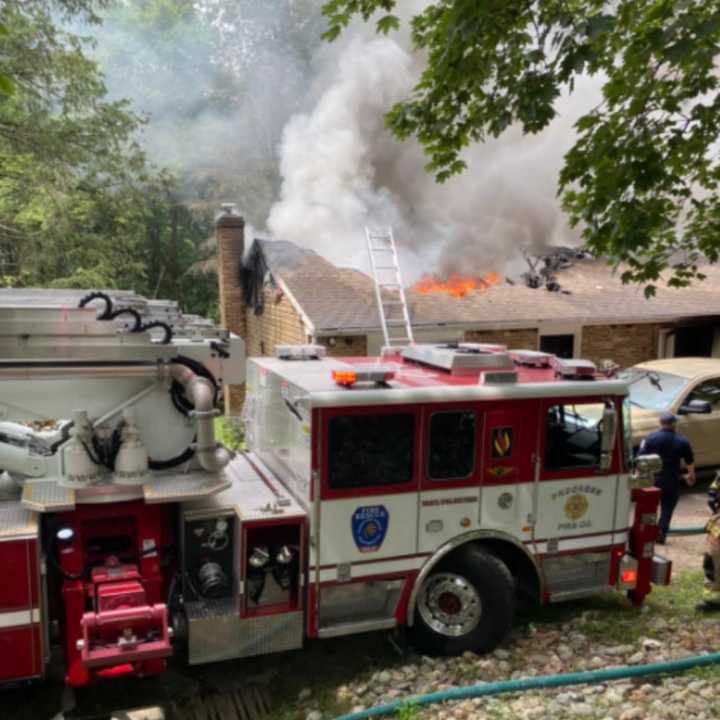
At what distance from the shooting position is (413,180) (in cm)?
1085

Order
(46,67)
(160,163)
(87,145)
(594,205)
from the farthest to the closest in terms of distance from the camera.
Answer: (160,163)
(87,145)
(46,67)
(594,205)

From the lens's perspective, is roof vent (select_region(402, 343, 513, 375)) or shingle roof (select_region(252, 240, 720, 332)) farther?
shingle roof (select_region(252, 240, 720, 332))

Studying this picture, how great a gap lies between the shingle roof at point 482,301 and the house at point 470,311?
0.02 meters

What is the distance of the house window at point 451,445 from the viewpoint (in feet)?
16.1

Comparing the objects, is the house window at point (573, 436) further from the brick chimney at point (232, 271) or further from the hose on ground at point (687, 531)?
the brick chimney at point (232, 271)

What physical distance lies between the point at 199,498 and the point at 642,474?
3.38 m

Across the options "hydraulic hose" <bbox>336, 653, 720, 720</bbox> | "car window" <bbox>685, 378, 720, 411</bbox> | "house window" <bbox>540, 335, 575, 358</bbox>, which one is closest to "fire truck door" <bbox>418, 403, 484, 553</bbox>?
"hydraulic hose" <bbox>336, 653, 720, 720</bbox>

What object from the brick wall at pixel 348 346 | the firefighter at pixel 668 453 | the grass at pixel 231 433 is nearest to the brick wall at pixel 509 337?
the brick wall at pixel 348 346

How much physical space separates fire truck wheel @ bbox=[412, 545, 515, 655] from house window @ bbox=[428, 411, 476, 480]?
2.08ft

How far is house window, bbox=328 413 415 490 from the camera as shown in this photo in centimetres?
469

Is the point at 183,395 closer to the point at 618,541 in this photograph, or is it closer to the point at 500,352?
the point at 500,352

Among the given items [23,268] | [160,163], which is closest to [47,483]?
[23,268]

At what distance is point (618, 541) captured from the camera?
5492 millimetres

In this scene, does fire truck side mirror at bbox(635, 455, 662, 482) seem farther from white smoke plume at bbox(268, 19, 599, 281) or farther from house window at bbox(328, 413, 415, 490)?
white smoke plume at bbox(268, 19, 599, 281)
